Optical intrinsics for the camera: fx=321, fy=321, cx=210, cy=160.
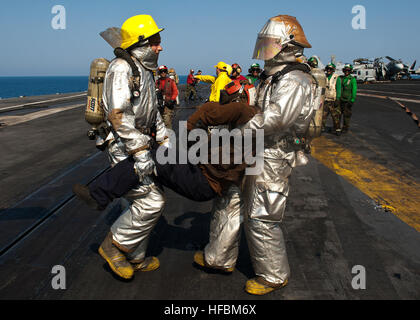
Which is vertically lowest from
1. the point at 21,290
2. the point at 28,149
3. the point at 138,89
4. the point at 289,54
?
the point at 21,290

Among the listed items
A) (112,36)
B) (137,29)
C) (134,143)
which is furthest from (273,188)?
(112,36)

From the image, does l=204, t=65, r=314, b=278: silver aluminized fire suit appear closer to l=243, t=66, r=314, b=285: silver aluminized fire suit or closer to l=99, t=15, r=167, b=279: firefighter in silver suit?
l=243, t=66, r=314, b=285: silver aluminized fire suit

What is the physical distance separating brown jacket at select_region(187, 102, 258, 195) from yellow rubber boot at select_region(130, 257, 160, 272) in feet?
3.45

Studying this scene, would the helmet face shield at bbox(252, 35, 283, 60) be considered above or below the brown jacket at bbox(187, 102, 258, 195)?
above

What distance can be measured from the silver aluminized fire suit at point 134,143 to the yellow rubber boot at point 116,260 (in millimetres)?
88

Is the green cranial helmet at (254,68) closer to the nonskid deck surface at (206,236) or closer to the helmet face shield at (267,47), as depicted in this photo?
the nonskid deck surface at (206,236)

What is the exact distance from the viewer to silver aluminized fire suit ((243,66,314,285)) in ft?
8.46

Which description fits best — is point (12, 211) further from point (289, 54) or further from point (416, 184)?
point (416, 184)

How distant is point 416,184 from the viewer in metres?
5.49

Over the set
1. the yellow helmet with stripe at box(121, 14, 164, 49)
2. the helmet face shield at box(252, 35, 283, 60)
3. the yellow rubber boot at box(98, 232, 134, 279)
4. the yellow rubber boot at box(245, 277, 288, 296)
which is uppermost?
the yellow helmet with stripe at box(121, 14, 164, 49)

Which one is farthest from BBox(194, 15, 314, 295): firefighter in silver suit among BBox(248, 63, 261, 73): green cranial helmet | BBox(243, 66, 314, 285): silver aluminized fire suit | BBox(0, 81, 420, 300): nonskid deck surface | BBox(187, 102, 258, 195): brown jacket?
BBox(248, 63, 261, 73): green cranial helmet

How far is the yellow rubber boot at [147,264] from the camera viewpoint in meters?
3.05

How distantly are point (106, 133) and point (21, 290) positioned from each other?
5.14ft

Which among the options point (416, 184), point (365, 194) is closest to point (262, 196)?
point (365, 194)
